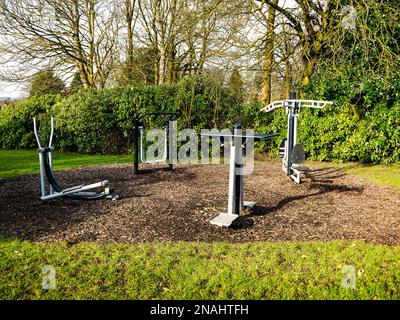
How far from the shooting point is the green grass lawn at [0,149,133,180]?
382 inches

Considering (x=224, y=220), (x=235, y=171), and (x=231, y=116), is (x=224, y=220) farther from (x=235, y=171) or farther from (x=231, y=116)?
(x=231, y=116)

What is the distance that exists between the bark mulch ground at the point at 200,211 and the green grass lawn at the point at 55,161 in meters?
1.45

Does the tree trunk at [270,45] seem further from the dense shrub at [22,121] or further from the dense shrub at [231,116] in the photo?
the dense shrub at [22,121]

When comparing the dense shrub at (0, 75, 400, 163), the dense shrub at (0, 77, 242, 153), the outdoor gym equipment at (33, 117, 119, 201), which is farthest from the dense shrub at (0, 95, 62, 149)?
the outdoor gym equipment at (33, 117, 119, 201)

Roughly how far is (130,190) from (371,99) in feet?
24.1

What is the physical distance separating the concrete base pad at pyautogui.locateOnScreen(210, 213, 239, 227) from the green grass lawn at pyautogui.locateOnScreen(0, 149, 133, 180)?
20.0 feet

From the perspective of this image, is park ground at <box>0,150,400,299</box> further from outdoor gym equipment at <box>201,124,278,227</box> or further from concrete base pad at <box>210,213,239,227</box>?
outdoor gym equipment at <box>201,124,278,227</box>

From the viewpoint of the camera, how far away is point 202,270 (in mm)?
3506

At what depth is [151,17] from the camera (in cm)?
1748

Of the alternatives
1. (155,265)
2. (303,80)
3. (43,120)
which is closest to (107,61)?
(43,120)

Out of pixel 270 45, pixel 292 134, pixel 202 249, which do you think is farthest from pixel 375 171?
pixel 202 249

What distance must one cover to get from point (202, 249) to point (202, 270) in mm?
579

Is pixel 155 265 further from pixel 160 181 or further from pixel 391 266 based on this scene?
pixel 160 181

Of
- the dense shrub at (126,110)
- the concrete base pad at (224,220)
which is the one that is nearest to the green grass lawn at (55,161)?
the dense shrub at (126,110)
